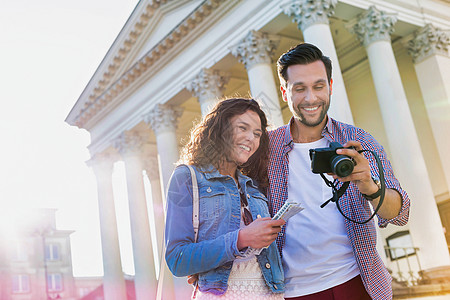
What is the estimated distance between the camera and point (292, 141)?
306 centimetres

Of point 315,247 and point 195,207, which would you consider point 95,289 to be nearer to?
point 315,247

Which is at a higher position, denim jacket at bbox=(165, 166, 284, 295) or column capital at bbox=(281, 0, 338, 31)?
column capital at bbox=(281, 0, 338, 31)

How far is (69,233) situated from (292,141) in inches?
1548

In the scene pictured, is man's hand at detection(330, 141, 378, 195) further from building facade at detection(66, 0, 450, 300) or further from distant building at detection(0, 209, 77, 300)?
distant building at detection(0, 209, 77, 300)

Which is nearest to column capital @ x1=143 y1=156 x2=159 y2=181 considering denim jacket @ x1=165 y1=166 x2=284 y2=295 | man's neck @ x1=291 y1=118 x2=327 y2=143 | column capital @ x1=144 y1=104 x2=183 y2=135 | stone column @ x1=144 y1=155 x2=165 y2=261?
stone column @ x1=144 y1=155 x2=165 y2=261

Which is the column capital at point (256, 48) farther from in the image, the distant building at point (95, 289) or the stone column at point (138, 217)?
the distant building at point (95, 289)

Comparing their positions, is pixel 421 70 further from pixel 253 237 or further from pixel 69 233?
pixel 69 233

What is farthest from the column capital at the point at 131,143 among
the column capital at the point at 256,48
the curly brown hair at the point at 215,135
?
the curly brown hair at the point at 215,135

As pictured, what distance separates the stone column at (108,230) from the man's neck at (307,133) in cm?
2040

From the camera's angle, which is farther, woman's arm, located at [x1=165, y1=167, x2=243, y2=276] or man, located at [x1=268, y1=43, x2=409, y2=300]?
man, located at [x1=268, y1=43, x2=409, y2=300]

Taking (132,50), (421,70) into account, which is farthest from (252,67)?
(132,50)

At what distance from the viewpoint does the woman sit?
2270 mm

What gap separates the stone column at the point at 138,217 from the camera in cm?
2014

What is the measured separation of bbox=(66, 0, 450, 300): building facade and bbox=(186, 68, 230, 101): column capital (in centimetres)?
4
